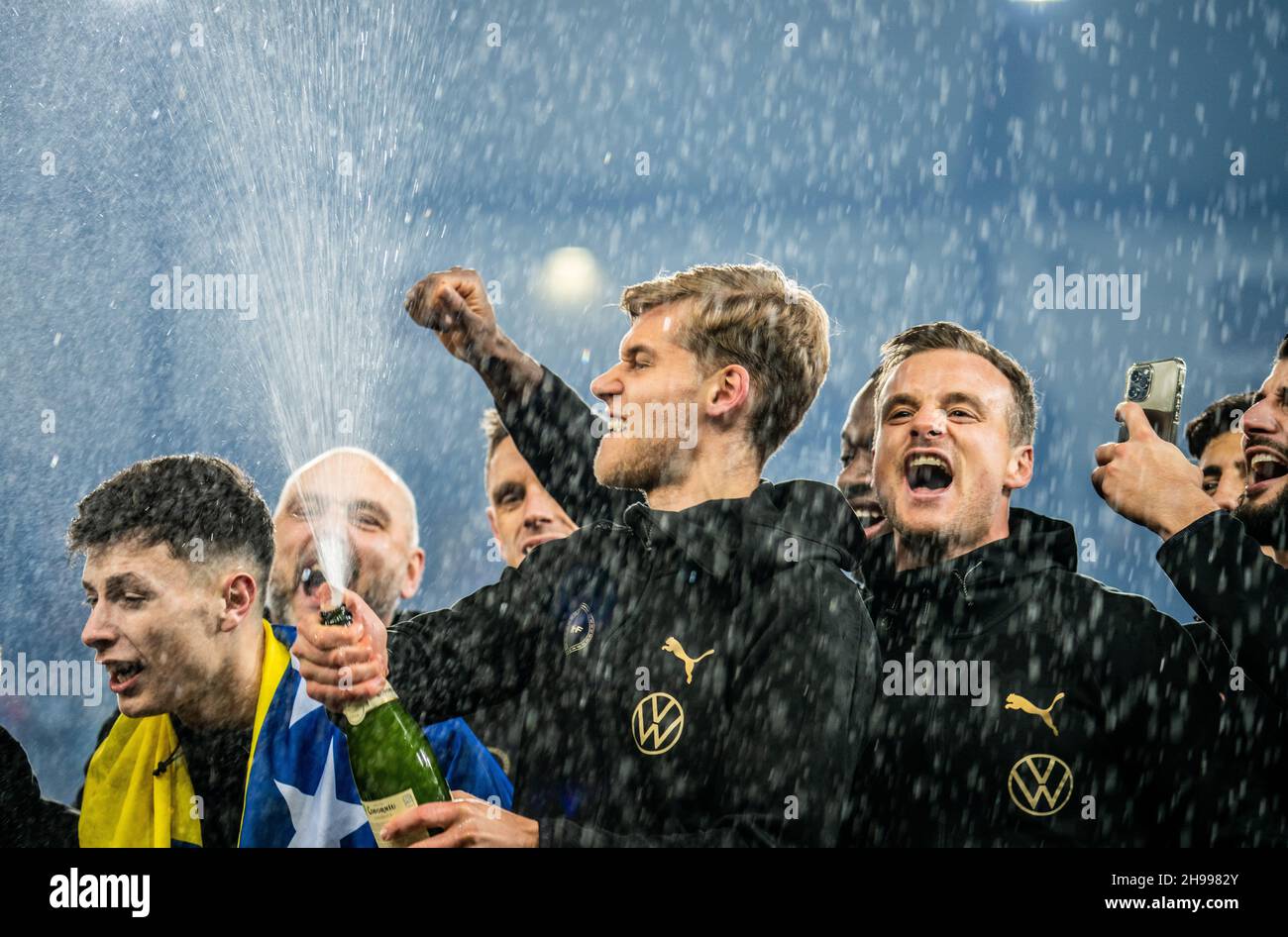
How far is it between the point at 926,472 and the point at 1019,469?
0.86 ft

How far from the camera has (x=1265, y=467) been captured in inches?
130

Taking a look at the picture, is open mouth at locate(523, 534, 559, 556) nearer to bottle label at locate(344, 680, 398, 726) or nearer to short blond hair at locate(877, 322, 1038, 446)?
bottle label at locate(344, 680, 398, 726)

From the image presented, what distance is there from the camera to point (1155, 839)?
10.0ft

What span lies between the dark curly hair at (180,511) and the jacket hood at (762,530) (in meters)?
1.24

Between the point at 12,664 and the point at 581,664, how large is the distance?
1760 millimetres

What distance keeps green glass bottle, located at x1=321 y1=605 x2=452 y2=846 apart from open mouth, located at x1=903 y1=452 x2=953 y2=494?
5.10 feet

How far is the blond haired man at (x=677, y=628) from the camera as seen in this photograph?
2961mm

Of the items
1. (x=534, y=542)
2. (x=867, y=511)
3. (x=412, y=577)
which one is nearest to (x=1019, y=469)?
(x=867, y=511)

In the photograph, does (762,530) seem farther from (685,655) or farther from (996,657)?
(996,657)

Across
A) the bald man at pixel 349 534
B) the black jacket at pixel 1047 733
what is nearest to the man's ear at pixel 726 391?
the black jacket at pixel 1047 733

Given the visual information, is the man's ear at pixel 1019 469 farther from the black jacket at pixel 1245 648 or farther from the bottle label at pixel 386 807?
the bottle label at pixel 386 807
